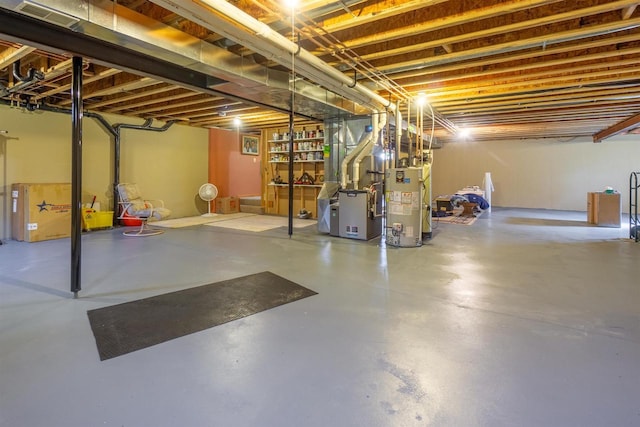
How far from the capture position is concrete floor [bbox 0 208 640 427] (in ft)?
5.36

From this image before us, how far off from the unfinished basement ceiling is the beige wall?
0.46m

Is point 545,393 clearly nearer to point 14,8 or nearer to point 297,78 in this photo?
point 14,8

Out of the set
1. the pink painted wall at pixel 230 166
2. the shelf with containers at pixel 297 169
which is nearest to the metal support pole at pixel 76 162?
the shelf with containers at pixel 297 169

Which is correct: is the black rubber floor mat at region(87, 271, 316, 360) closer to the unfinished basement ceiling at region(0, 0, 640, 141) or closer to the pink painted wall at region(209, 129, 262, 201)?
the unfinished basement ceiling at region(0, 0, 640, 141)

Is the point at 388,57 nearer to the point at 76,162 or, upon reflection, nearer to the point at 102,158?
the point at 76,162

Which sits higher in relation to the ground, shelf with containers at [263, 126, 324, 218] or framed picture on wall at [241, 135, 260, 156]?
framed picture on wall at [241, 135, 260, 156]

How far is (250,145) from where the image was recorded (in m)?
11.3

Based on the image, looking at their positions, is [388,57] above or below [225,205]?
above

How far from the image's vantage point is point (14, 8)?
235 centimetres

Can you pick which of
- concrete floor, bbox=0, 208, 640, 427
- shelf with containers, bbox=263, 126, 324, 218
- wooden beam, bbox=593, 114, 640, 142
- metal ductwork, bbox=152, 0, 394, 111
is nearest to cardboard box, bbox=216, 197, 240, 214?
shelf with containers, bbox=263, 126, 324, 218

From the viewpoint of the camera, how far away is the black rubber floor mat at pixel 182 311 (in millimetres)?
2340

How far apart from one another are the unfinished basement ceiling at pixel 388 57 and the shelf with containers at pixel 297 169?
1.60 meters

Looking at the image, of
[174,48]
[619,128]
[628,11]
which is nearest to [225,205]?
[174,48]

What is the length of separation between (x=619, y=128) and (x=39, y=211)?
11989 millimetres
